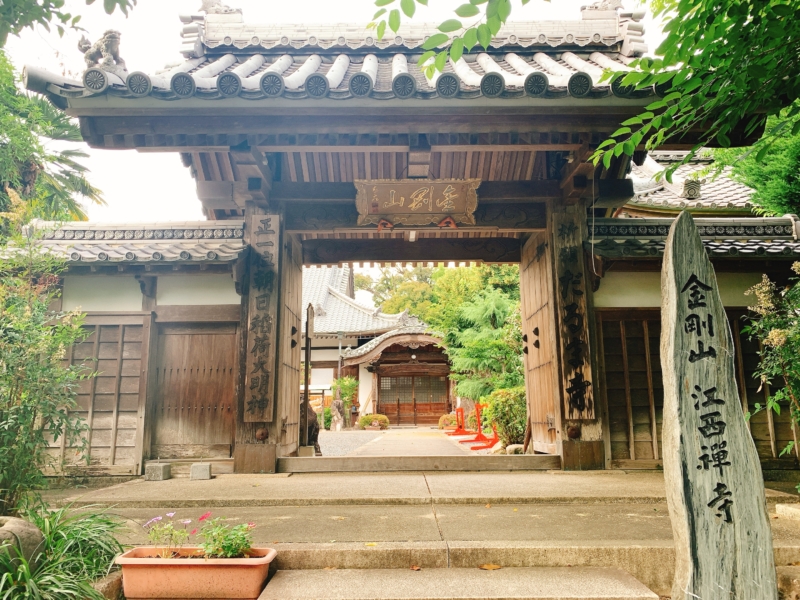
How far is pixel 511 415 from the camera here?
432 inches

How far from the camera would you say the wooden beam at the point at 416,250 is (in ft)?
28.3

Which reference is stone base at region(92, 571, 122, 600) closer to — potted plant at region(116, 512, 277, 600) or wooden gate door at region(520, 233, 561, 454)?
potted plant at region(116, 512, 277, 600)

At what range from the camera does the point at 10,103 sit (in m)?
9.32

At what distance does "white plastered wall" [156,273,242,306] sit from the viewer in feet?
23.6

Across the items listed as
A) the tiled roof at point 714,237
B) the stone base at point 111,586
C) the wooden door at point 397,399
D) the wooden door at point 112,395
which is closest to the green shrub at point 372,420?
the wooden door at point 397,399

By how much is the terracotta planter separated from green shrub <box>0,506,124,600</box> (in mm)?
243

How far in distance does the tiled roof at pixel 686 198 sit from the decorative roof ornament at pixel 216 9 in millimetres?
7657

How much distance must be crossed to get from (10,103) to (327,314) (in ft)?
63.8

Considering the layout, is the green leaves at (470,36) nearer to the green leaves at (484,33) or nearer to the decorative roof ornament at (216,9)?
the green leaves at (484,33)

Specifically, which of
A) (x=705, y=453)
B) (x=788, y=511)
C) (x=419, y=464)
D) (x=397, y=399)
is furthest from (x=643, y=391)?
(x=397, y=399)

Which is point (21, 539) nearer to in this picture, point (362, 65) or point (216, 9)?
point (362, 65)

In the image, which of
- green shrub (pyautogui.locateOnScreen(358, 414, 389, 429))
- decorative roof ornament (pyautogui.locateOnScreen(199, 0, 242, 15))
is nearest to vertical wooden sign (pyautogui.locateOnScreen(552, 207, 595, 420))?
decorative roof ornament (pyautogui.locateOnScreen(199, 0, 242, 15))

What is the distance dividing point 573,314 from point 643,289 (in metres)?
1.23

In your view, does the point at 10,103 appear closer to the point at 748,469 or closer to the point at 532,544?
the point at 532,544
